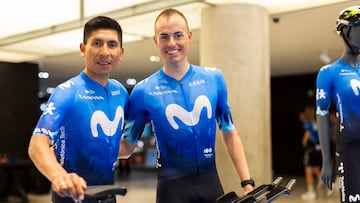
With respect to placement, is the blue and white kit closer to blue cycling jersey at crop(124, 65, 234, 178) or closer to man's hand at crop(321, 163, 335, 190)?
man's hand at crop(321, 163, 335, 190)

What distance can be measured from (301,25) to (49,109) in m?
6.46

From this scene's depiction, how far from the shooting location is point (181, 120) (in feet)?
7.61

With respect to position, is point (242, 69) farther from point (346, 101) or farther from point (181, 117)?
point (181, 117)

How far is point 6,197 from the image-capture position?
917 cm

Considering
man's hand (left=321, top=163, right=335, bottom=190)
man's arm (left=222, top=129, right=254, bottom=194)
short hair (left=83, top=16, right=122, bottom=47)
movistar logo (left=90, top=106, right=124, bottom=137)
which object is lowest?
man's hand (left=321, top=163, right=335, bottom=190)

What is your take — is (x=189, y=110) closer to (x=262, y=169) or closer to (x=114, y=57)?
(x=114, y=57)

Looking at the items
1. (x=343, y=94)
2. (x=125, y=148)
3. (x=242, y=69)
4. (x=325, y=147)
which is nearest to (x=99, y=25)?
(x=125, y=148)

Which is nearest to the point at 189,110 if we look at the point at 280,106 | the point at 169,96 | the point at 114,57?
Result: the point at 169,96

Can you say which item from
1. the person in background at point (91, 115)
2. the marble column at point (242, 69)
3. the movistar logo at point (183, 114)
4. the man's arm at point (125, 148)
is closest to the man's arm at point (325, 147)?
the movistar logo at point (183, 114)

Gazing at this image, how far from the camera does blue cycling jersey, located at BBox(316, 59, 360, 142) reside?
2.73 m

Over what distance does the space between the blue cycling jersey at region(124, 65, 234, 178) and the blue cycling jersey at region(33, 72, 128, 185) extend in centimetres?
29

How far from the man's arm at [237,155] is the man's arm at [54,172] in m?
1.00

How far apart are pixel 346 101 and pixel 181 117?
3.57 feet

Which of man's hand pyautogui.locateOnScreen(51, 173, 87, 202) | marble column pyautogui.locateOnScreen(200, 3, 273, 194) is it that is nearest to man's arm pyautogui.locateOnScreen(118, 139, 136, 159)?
man's hand pyautogui.locateOnScreen(51, 173, 87, 202)
